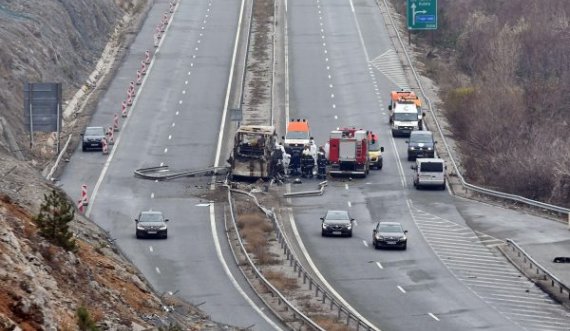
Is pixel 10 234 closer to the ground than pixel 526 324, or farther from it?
farther from it

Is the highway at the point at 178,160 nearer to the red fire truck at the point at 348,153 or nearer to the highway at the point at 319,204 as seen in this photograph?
the highway at the point at 319,204

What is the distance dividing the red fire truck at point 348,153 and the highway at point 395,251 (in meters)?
0.74

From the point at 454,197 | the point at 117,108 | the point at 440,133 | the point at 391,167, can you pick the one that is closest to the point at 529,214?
the point at 454,197

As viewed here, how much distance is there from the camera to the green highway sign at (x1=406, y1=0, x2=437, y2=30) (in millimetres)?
101312

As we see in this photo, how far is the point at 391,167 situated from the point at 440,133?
7843 millimetres

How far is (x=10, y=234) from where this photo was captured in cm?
3145

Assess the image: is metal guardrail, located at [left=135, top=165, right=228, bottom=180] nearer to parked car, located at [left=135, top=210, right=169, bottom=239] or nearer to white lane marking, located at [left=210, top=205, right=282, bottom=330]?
white lane marking, located at [left=210, top=205, right=282, bottom=330]

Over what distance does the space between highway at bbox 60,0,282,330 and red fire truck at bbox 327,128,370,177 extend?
661cm

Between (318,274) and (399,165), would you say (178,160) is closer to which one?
(399,165)

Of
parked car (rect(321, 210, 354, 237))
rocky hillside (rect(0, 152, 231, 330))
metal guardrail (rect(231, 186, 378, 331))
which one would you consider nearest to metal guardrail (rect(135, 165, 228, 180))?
metal guardrail (rect(231, 186, 378, 331))

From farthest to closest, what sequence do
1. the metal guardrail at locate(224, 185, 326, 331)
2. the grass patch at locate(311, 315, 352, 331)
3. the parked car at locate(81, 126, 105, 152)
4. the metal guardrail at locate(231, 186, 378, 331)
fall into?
the parked car at locate(81, 126, 105, 152), the grass patch at locate(311, 315, 352, 331), the metal guardrail at locate(231, 186, 378, 331), the metal guardrail at locate(224, 185, 326, 331)

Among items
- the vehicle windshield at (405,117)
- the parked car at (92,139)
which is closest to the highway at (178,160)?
A: the parked car at (92,139)

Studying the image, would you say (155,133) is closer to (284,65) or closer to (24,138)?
(24,138)

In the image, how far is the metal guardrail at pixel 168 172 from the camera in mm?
70312
